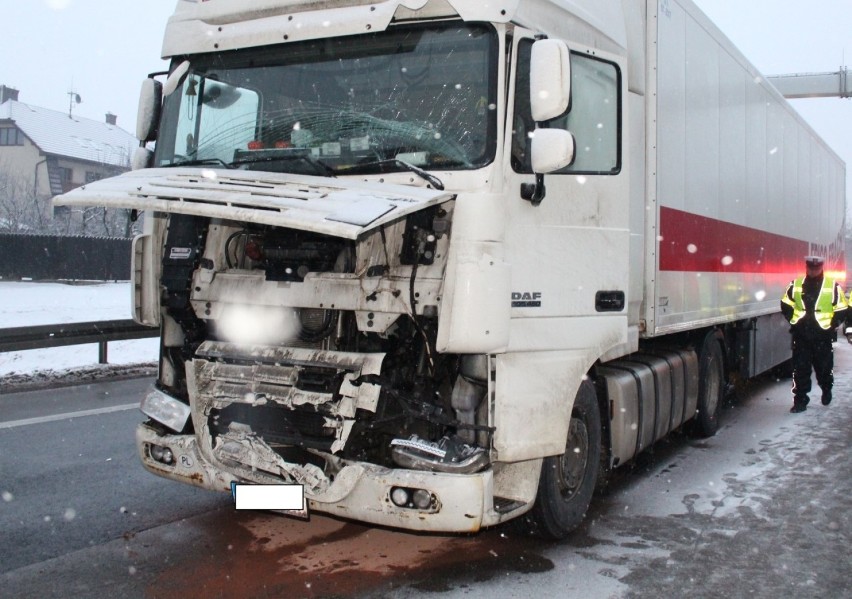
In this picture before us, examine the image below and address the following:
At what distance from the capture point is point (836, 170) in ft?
52.9

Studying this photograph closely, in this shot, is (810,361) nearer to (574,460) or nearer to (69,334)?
(574,460)

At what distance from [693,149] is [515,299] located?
359cm

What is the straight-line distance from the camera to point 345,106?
4941mm

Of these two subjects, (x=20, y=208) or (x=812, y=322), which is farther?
(x=20, y=208)

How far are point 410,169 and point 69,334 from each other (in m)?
7.77

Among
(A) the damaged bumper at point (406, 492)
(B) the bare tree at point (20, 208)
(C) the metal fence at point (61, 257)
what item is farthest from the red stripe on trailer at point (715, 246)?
(B) the bare tree at point (20, 208)

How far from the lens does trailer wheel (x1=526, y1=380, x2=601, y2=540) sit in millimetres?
5035

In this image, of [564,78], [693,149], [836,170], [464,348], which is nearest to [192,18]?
[564,78]

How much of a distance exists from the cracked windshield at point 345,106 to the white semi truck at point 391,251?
0.01 m

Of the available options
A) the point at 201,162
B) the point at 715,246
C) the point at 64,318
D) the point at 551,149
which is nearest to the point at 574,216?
the point at 551,149

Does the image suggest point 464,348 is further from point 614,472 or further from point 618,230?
point 614,472

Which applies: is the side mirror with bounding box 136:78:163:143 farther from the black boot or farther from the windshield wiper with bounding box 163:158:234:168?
the black boot

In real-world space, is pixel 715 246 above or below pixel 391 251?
above

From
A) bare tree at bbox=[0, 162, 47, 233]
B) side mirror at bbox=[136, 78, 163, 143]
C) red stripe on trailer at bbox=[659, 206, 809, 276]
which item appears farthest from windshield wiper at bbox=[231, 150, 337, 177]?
bare tree at bbox=[0, 162, 47, 233]
